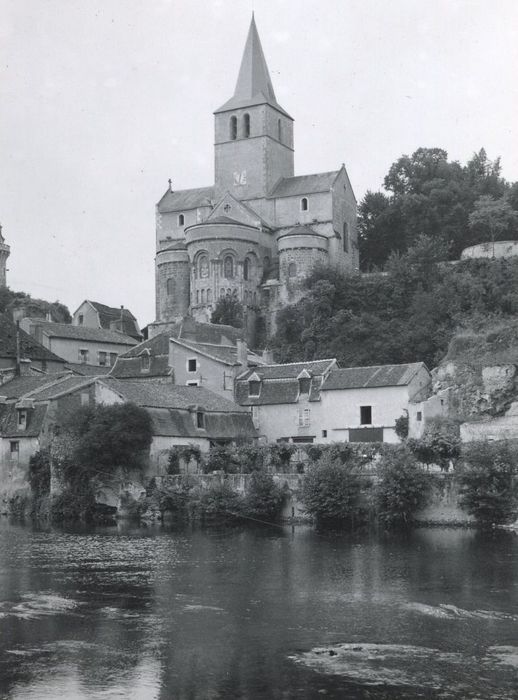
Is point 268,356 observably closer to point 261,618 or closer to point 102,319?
point 102,319

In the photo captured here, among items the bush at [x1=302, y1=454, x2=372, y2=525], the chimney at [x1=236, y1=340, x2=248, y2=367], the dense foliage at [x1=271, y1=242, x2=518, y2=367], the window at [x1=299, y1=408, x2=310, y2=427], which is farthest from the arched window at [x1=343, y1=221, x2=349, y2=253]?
the bush at [x1=302, y1=454, x2=372, y2=525]

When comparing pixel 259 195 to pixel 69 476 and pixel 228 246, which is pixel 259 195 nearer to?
pixel 228 246

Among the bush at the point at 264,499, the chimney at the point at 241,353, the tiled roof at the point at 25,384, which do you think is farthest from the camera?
the chimney at the point at 241,353

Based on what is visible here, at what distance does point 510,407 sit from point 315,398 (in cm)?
1068

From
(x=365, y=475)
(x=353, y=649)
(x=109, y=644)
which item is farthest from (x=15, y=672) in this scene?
(x=365, y=475)

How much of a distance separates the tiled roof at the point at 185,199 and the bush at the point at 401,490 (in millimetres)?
47234

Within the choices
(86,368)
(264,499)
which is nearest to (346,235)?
(86,368)

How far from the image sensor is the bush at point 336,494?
44.3 m

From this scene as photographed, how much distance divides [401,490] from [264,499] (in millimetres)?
6257

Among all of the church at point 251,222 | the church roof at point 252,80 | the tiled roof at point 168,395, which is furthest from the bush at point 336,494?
the church roof at point 252,80

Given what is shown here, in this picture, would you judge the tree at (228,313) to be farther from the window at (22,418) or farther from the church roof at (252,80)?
the window at (22,418)

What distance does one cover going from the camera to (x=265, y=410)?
190 ft

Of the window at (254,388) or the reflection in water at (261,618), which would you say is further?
the window at (254,388)

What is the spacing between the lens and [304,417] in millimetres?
56938
